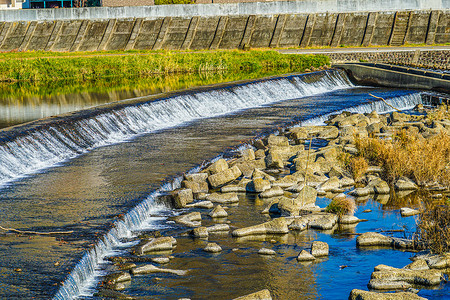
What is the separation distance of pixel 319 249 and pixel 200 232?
85.9 inches

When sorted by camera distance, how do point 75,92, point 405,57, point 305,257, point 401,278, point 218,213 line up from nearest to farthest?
1. point 401,278
2. point 305,257
3. point 218,213
4. point 75,92
5. point 405,57

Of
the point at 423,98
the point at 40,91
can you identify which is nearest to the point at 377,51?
the point at 423,98

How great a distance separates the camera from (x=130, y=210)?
38.1 feet

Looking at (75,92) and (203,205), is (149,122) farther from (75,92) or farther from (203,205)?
(75,92)

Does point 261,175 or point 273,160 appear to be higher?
point 273,160

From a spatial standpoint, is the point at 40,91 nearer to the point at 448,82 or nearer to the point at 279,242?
the point at 448,82

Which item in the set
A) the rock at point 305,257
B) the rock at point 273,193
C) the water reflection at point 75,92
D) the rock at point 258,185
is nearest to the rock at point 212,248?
the rock at point 305,257

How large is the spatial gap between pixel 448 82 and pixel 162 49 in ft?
95.7

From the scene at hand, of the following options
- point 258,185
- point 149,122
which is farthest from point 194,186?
point 149,122

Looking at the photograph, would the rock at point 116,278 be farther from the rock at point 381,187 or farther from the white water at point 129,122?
the rock at point 381,187

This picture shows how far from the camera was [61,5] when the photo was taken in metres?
81.4

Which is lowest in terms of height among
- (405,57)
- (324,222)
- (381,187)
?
(324,222)

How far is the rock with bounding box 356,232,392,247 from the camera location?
1056cm

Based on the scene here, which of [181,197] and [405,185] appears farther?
[405,185]
